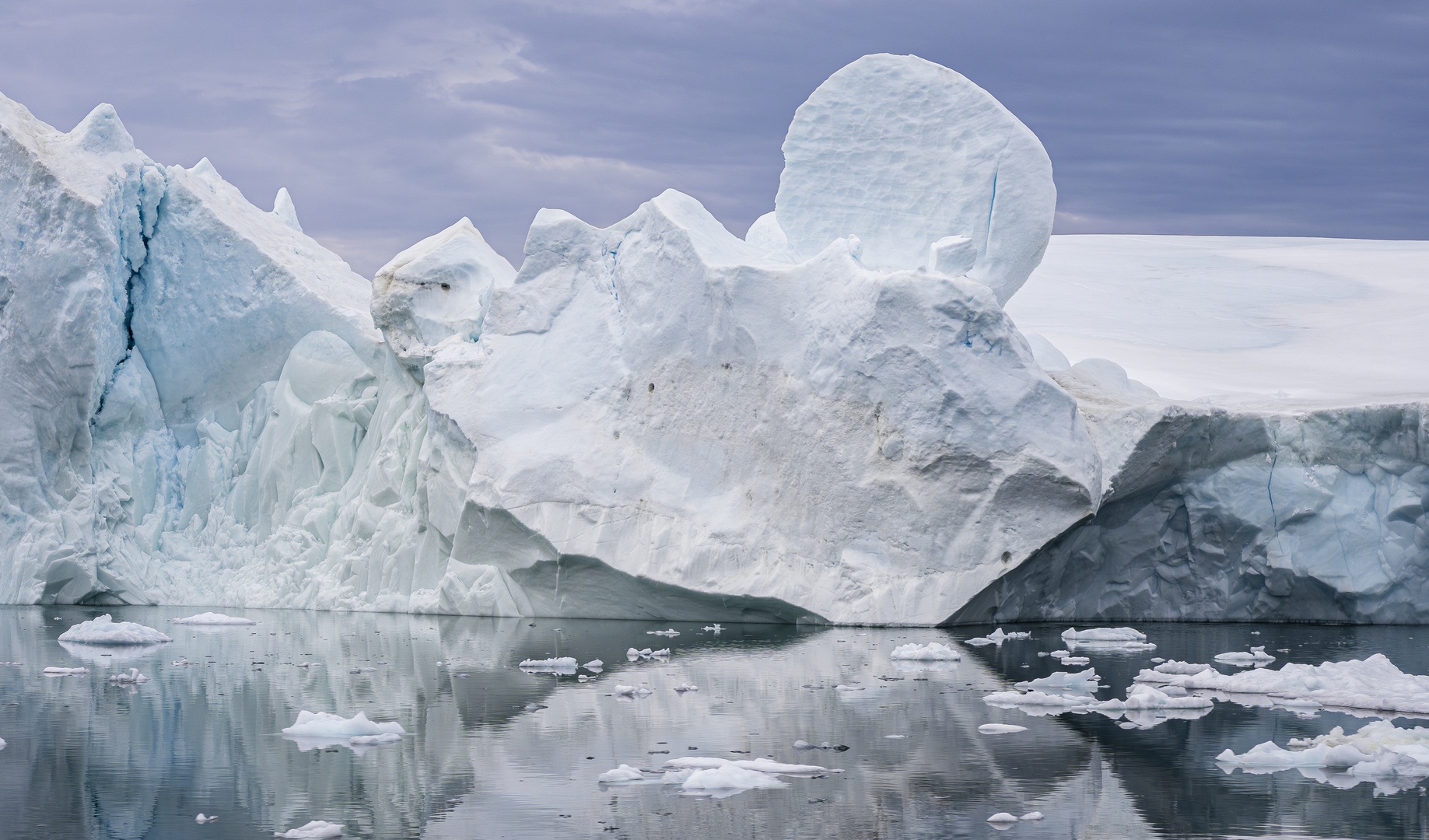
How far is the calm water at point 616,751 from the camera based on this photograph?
5887 millimetres

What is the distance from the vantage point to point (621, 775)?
665 centimetres

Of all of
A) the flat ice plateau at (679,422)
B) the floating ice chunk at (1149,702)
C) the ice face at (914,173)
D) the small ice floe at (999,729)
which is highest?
the ice face at (914,173)

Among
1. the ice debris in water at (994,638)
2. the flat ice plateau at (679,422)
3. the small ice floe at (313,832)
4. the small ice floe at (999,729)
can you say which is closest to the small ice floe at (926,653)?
the ice debris in water at (994,638)

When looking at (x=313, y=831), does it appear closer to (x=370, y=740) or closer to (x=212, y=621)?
(x=370, y=740)

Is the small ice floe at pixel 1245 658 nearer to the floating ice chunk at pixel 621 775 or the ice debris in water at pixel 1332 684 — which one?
the ice debris in water at pixel 1332 684

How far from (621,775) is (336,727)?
6.81ft

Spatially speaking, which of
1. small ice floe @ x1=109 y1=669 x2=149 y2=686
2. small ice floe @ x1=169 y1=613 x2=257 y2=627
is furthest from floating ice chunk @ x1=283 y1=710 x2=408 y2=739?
small ice floe @ x1=169 y1=613 x2=257 y2=627

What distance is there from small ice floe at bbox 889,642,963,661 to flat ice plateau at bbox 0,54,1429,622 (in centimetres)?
259

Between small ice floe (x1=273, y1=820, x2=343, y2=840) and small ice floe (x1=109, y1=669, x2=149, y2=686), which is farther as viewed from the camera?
small ice floe (x1=109, y1=669, x2=149, y2=686)

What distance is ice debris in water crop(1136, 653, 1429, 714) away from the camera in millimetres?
9078

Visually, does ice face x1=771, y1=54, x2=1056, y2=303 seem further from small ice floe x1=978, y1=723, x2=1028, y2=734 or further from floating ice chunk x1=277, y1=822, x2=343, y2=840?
floating ice chunk x1=277, y1=822, x2=343, y2=840

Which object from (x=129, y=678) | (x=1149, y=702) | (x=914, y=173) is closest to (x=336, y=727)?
(x=129, y=678)

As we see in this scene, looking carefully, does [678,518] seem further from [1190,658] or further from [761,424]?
[1190,658]

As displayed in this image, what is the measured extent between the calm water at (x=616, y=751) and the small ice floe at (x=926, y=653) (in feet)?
0.73
